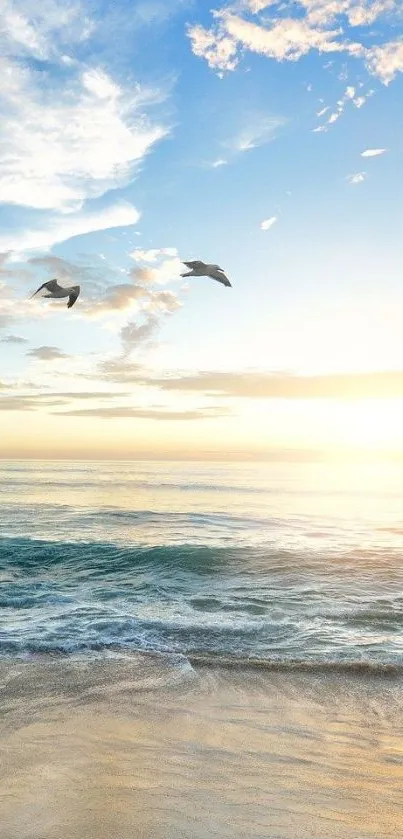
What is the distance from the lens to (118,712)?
6699mm

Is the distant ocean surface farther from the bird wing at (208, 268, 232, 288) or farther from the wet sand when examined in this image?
the bird wing at (208, 268, 232, 288)

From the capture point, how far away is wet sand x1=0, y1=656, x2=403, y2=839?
182 inches

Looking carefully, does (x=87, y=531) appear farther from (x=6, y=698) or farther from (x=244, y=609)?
(x=6, y=698)

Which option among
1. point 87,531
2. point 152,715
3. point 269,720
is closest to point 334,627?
point 269,720

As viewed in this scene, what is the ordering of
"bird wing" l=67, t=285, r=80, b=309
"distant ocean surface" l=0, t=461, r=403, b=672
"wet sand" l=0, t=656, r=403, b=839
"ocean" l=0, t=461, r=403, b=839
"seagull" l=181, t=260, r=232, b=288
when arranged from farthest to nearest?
1. "bird wing" l=67, t=285, r=80, b=309
2. "seagull" l=181, t=260, r=232, b=288
3. "distant ocean surface" l=0, t=461, r=403, b=672
4. "ocean" l=0, t=461, r=403, b=839
5. "wet sand" l=0, t=656, r=403, b=839

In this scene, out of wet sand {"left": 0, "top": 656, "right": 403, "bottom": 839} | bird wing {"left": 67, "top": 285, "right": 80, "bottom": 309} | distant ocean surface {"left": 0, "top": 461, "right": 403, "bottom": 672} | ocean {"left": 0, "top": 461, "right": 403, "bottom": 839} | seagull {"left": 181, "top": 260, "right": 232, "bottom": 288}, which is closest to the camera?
wet sand {"left": 0, "top": 656, "right": 403, "bottom": 839}

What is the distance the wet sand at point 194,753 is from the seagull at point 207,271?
639cm

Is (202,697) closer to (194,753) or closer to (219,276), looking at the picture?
(194,753)

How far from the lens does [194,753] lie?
5797 mm

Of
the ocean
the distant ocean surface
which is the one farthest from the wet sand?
the distant ocean surface

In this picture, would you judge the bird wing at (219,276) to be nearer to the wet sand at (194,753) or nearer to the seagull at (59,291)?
the seagull at (59,291)

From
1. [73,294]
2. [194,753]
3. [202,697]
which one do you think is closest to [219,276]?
[73,294]

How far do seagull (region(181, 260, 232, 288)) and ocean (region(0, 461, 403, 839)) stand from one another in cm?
627

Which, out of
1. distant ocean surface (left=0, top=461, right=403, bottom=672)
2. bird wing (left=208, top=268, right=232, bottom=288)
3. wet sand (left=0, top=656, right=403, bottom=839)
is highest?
bird wing (left=208, top=268, right=232, bottom=288)
